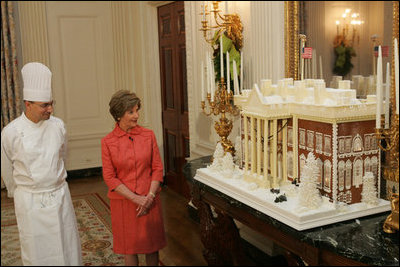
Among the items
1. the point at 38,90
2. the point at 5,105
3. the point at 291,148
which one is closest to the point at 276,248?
the point at 291,148

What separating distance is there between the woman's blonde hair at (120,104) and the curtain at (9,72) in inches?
114

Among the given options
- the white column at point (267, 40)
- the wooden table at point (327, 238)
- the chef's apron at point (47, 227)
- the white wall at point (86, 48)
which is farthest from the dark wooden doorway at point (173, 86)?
the chef's apron at point (47, 227)

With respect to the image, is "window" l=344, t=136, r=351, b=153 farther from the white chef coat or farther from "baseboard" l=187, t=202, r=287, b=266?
"baseboard" l=187, t=202, r=287, b=266

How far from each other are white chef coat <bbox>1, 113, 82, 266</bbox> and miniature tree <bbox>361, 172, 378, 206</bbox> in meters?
0.88

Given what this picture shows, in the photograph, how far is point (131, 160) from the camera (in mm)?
1336

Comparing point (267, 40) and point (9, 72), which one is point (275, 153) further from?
point (9, 72)

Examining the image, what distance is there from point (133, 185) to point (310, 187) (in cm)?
54

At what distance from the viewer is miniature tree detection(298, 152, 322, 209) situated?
1355mm

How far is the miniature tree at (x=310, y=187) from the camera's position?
4.45 ft

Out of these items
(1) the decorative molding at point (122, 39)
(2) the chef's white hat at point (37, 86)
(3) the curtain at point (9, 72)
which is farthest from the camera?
(3) the curtain at point (9, 72)

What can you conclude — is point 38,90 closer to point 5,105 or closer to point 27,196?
point 27,196

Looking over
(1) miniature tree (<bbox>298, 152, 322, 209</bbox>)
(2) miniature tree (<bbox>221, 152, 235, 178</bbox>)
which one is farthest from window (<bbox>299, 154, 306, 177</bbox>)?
(2) miniature tree (<bbox>221, 152, 235, 178</bbox>)

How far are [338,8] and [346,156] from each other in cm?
81

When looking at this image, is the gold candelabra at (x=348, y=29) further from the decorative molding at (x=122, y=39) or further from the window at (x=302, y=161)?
the decorative molding at (x=122, y=39)
